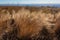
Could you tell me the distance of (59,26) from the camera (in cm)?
993

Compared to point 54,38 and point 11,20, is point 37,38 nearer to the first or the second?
A: point 54,38

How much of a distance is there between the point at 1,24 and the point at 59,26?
2295mm

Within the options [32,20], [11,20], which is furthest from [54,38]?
[11,20]

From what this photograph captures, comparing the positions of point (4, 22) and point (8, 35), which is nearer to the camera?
point (8, 35)

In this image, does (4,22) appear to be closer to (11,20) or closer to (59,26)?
(11,20)

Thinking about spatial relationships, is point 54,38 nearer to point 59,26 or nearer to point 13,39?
point 59,26

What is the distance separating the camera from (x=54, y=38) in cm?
946

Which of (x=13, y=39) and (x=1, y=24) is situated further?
(x=1, y=24)

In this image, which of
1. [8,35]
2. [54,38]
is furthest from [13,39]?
[54,38]

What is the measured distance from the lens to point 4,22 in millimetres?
10031

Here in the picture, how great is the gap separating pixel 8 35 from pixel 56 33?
1.85 meters

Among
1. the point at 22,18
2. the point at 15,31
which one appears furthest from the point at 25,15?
the point at 15,31

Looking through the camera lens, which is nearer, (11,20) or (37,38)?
(37,38)

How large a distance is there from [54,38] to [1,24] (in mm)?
2175
